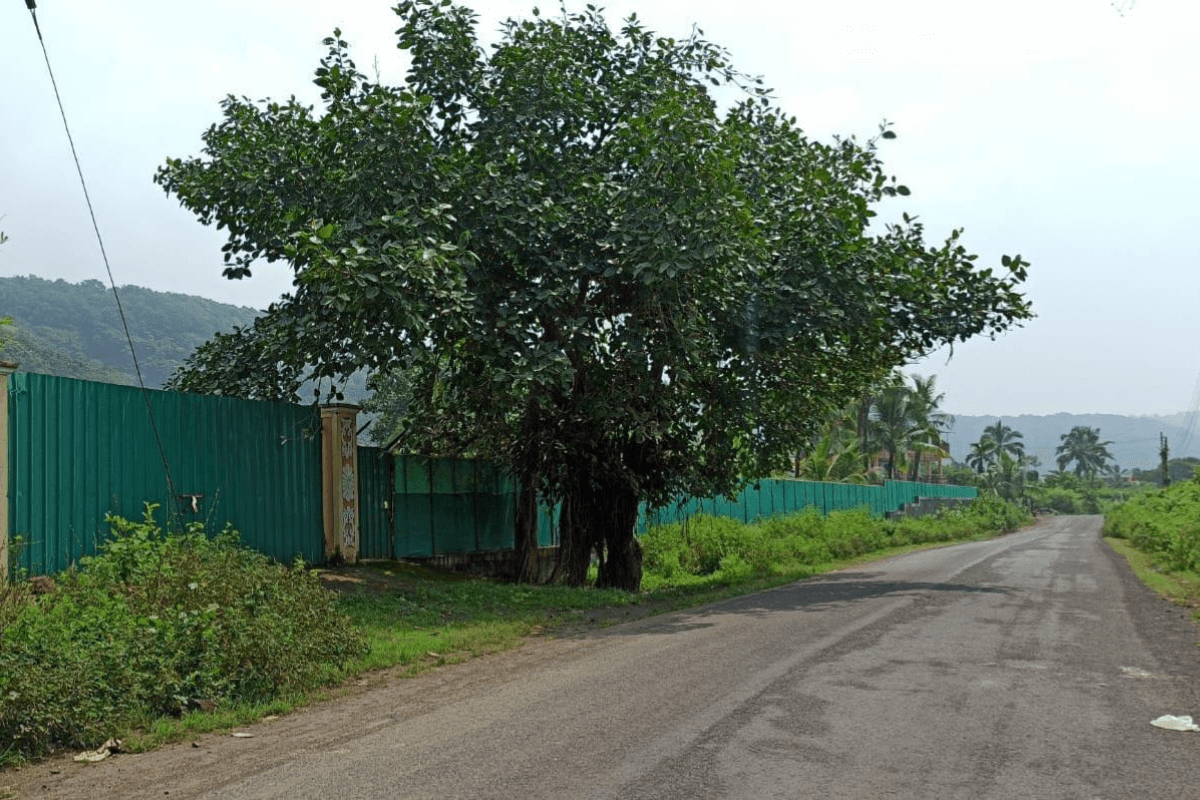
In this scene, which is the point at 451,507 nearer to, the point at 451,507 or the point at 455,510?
the point at 451,507

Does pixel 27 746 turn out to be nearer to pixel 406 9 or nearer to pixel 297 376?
pixel 297 376

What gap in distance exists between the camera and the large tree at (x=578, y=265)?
13.2m

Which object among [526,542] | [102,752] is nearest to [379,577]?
[526,542]

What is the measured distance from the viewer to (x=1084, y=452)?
159m

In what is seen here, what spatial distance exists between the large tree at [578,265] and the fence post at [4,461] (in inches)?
127

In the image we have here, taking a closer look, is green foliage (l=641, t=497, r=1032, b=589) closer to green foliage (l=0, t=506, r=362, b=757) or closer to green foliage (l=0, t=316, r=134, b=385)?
green foliage (l=0, t=506, r=362, b=757)

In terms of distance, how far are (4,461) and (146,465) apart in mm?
2001

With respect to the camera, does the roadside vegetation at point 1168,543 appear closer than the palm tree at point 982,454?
Yes

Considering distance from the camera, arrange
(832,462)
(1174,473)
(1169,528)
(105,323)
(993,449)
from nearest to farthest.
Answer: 1. (1169,528)
2. (832,462)
3. (993,449)
4. (105,323)
5. (1174,473)

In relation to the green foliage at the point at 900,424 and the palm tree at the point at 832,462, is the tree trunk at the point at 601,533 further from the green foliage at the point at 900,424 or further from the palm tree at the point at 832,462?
the green foliage at the point at 900,424

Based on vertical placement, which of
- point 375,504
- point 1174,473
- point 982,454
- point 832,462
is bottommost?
point 1174,473

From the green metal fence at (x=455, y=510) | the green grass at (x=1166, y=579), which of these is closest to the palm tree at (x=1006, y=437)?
the green grass at (x=1166, y=579)

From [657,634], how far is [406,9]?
945 centimetres

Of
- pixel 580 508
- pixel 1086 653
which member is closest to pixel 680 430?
pixel 580 508
